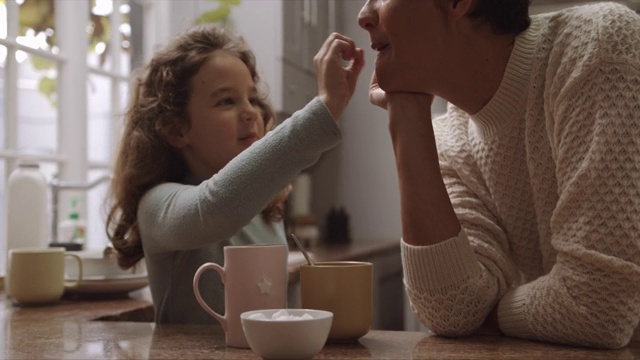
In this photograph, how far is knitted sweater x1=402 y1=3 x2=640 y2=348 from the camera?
2.88 feet

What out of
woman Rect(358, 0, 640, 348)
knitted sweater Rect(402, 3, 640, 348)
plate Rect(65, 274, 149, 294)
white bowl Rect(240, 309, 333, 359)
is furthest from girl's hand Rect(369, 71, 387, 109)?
plate Rect(65, 274, 149, 294)

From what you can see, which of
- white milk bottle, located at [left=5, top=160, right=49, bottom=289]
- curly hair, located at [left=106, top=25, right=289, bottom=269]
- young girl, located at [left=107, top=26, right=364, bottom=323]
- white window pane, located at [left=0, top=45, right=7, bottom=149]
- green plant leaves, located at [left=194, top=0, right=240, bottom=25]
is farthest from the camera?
green plant leaves, located at [left=194, top=0, right=240, bottom=25]

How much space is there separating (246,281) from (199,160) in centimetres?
47

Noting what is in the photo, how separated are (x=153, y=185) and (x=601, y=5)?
26.8 inches

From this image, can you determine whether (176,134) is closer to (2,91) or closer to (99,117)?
(2,91)

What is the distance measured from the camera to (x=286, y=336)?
75cm

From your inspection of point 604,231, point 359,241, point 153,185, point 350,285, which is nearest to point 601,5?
point 604,231

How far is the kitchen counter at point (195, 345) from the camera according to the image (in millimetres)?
840

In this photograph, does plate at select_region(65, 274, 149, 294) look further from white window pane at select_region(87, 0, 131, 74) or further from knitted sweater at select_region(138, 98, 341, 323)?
white window pane at select_region(87, 0, 131, 74)

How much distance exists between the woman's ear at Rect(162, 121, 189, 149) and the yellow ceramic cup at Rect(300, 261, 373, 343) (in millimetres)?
472

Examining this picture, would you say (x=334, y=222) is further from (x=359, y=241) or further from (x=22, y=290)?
(x=22, y=290)

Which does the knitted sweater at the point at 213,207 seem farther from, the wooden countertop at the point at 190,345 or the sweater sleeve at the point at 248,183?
the wooden countertop at the point at 190,345

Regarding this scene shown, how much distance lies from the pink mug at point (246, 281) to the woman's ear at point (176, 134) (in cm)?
45

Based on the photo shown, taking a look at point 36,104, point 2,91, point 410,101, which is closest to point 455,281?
point 410,101
